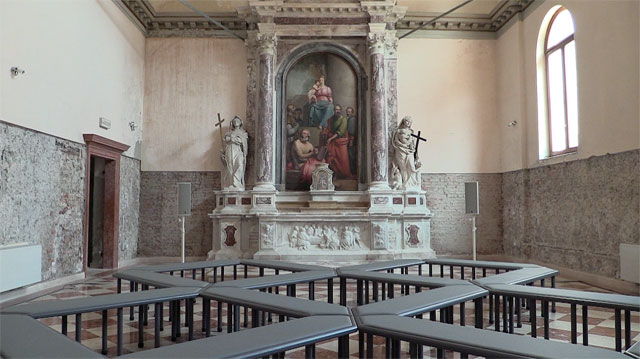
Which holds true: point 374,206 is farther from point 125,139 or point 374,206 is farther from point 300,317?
point 300,317

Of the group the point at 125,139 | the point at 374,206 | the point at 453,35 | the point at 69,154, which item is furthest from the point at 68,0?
the point at 453,35

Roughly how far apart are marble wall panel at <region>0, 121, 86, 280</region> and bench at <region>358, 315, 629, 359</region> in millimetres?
5733

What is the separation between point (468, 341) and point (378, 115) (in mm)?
8939

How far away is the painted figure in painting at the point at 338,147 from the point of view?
37.7 ft

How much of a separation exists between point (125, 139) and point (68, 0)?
3.43 m

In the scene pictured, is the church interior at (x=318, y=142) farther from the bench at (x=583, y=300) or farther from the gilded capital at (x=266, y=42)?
the bench at (x=583, y=300)

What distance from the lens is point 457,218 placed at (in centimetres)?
1165

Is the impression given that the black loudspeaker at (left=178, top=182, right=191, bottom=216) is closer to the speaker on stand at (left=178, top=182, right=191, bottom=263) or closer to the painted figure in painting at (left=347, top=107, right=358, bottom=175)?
the speaker on stand at (left=178, top=182, right=191, bottom=263)

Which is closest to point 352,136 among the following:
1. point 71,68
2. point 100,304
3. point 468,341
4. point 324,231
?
point 324,231

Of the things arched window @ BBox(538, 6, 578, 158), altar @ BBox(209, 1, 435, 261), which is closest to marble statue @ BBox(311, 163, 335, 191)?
altar @ BBox(209, 1, 435, 261)

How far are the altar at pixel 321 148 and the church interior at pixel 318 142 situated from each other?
50 mm

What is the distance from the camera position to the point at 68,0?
7875 mm

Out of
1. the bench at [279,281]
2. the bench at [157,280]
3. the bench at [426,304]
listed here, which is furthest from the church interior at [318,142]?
the bench at [426,304]

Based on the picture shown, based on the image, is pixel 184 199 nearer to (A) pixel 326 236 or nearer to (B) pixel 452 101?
(A) pixel 326 236
